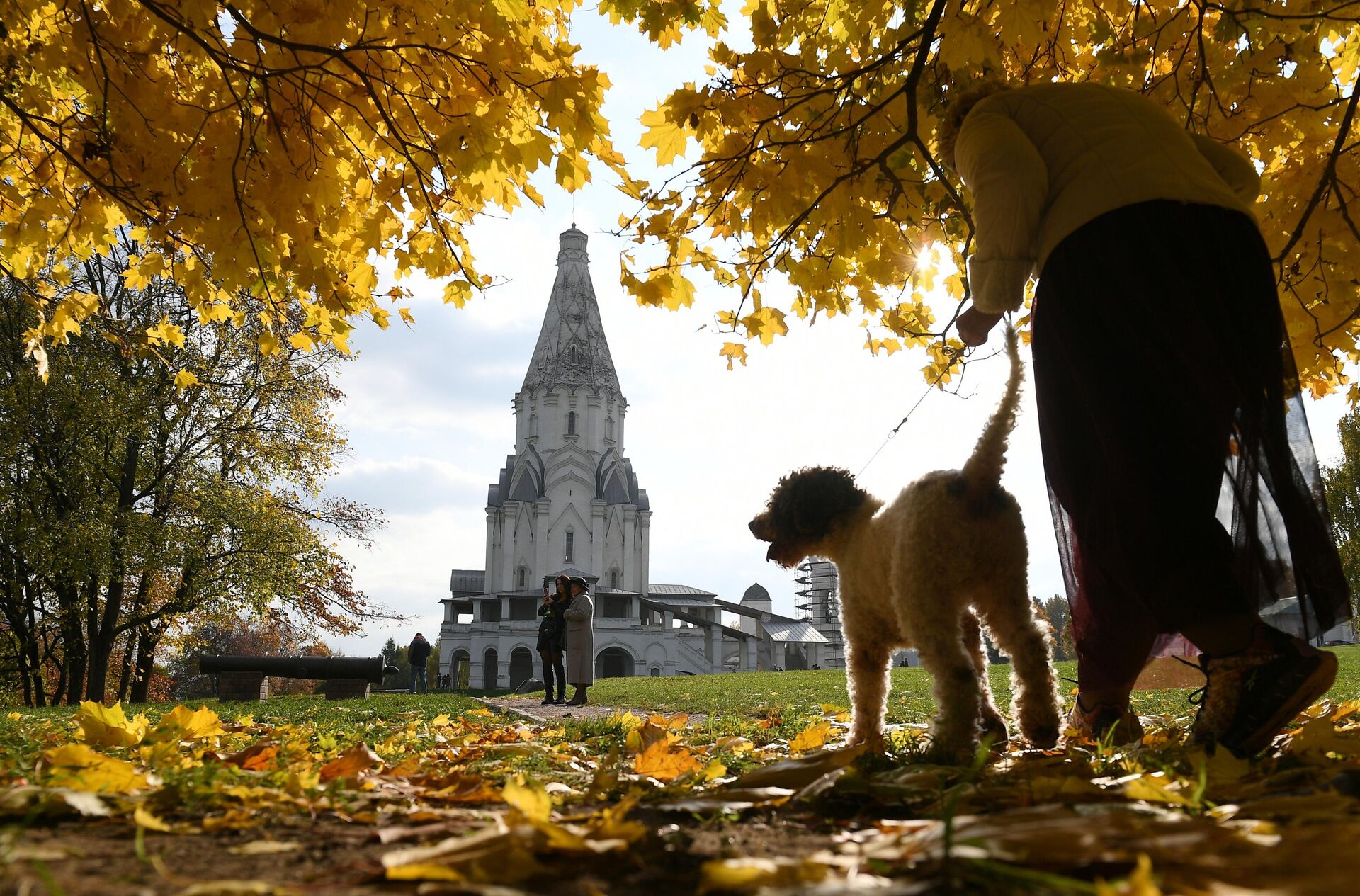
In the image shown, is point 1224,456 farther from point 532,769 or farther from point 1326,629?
point 532,769

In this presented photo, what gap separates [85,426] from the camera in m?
18.5

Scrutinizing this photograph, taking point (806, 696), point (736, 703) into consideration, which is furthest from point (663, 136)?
point (806, 696)

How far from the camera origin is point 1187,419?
7.92ft

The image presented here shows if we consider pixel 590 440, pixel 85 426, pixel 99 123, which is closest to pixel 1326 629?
pixel 99 123

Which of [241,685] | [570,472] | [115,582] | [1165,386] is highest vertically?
[570,472]

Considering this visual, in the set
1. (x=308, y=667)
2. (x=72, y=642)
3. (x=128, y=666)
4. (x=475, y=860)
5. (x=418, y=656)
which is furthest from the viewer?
(x=418, y=656)

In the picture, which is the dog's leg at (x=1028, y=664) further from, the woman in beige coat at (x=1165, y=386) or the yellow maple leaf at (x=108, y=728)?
the yellow maple leaf at (x=108, y=728)

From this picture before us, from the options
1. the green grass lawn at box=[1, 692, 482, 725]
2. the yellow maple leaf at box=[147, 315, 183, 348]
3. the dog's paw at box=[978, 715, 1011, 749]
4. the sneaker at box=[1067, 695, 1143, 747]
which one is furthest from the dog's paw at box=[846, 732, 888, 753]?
the yellow maple leaf at box=[147, 315, 183, 348]

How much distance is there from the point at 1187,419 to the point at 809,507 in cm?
143

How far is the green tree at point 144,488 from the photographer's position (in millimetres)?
18094

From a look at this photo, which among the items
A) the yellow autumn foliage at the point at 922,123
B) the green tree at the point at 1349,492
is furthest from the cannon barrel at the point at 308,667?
the green tree at the point at 1349,492

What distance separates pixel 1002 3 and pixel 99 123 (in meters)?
4.40

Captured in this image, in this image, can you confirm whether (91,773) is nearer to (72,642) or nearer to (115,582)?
(115,582)

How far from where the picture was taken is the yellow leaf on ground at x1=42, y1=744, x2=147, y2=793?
68.0 inches
